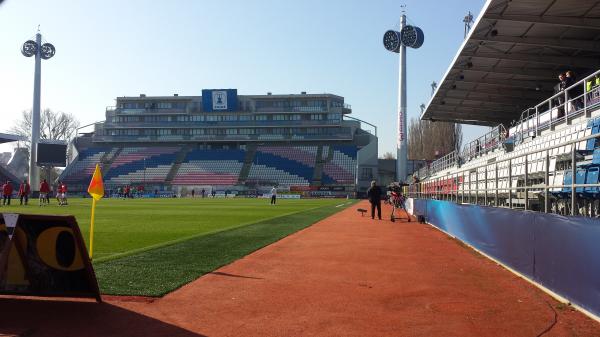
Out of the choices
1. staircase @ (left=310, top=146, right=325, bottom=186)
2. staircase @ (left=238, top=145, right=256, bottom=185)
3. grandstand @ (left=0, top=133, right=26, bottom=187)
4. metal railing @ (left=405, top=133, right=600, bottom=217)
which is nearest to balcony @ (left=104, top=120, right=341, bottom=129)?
staircase @ (left=238, top=145, right=256, bottom=185)

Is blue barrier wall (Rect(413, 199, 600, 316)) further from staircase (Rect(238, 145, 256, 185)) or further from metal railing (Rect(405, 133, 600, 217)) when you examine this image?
staircase (Rect(238, 145, 256, 185))

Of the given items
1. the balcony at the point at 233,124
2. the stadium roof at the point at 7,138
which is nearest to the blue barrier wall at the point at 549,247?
the stadium roof at the point at 7,138

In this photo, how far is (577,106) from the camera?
15.4 meters

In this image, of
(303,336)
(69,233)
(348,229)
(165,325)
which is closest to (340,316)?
(303,336)

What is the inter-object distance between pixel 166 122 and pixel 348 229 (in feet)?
274

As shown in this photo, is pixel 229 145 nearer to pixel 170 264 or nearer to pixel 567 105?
pixel 567 105

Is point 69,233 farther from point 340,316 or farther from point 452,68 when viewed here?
point 452,68

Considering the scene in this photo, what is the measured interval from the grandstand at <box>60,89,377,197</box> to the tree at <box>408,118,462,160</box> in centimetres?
855

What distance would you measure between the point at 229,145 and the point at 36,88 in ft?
112

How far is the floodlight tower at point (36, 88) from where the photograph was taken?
234 feet

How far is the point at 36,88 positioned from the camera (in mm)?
→ 73062

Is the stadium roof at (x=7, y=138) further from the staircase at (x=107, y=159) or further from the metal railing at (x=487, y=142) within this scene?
the metal railing at (x=487, y=142)

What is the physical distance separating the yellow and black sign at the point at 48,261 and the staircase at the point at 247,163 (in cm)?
7485

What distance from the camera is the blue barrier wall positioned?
576 cm
